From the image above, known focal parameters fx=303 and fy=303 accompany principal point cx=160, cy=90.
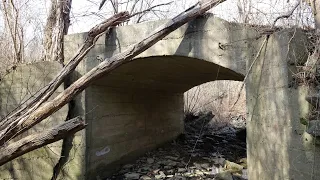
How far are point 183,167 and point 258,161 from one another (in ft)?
9.23

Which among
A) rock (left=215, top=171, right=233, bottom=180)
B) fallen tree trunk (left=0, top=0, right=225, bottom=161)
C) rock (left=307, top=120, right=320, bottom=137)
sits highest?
fallen tree trunk (left=0, top=0, right=225, bottom=161)

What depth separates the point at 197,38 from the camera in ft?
14.8

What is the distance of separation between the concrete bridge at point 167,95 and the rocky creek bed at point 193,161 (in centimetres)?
33

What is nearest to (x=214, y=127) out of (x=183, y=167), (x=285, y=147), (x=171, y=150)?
(x=171, y=150)

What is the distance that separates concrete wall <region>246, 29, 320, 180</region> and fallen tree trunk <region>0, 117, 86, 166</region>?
6.94 feet

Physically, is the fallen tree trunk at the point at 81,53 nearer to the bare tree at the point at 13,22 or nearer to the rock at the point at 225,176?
the bare tree at the point at 13,22

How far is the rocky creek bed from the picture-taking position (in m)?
5.71

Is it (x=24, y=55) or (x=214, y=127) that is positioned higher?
(x=24, y=55)

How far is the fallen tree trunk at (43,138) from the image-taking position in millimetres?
3330

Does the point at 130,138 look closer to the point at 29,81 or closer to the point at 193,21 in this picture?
the point at 29,81

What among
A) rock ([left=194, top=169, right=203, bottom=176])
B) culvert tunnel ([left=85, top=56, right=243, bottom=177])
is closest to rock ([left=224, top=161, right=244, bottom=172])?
rock ([left=194, top=169, right=203, bottom=176])

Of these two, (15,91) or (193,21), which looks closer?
(193,21)

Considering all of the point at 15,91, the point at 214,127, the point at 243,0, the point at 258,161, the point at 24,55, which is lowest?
the point at 214,127

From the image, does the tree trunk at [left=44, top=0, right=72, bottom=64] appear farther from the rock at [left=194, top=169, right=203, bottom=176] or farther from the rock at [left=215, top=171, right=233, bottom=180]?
the rock at [left=215, top=171, right=233, bottom=180]
